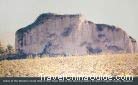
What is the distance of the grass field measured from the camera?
4543 mm

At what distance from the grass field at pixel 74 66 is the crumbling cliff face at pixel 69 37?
0.08m

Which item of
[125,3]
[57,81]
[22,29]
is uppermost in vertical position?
[125,3]

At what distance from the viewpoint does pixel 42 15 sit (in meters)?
4.69

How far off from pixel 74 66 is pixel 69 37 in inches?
15.3

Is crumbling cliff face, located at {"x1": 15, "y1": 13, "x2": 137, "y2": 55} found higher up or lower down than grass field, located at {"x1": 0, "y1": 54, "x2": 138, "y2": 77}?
higher up

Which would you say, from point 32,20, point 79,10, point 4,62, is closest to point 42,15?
point 32,20

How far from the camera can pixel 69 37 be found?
464 centimetres

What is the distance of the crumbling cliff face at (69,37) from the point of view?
4.59 metres

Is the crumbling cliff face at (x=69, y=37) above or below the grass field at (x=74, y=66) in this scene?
above

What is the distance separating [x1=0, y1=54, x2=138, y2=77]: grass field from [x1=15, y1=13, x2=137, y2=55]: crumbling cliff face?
0.08m

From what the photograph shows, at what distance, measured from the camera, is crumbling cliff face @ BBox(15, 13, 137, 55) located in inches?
181

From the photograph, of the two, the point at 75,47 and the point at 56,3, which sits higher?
the point at 56,3

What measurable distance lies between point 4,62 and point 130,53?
66.4 inches

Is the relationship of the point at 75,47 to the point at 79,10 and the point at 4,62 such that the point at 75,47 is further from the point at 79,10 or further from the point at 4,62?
the point at 4,62
